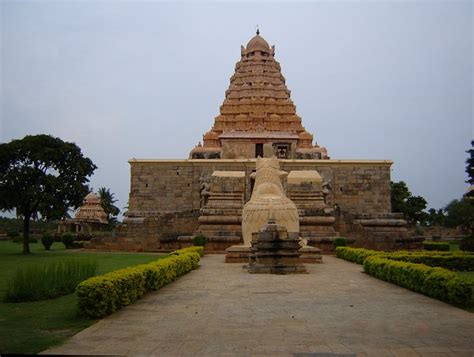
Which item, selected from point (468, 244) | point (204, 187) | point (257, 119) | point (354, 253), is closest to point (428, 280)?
point (354, 253)

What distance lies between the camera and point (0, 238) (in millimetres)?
39719

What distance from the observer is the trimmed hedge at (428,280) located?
308 inches

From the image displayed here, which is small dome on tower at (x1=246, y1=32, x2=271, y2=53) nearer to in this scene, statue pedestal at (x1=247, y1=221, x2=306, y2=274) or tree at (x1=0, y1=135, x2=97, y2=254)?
tree at (x1=0, y1=135, x2=97, y2=254)

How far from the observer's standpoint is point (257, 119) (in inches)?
1379

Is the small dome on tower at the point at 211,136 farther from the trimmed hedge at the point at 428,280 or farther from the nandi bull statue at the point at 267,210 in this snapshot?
the trimmed hedge at the point at 428,280

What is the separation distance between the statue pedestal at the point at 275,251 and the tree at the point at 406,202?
30046 millimetres

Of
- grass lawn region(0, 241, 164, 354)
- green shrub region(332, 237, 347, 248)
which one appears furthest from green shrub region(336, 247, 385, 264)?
grass lawn region(0, 241, 164, 354)

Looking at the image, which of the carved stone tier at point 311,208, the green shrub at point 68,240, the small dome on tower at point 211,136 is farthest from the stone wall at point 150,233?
the small dome on tower at point 211,136

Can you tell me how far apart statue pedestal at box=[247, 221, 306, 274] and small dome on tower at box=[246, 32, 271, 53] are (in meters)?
29.0

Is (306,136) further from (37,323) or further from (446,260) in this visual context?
(37,323)

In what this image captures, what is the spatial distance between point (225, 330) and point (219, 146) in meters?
29.0

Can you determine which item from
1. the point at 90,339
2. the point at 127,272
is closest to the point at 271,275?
the point at 127,272

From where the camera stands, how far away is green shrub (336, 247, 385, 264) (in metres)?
14.9

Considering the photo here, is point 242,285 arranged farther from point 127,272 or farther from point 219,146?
point 219,146
